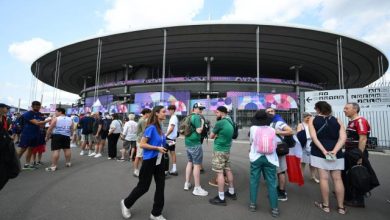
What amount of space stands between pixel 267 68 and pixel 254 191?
33691mm

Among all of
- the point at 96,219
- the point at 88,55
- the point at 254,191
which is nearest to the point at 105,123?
the point at 96,219

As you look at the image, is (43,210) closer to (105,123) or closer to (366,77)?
(105,123)

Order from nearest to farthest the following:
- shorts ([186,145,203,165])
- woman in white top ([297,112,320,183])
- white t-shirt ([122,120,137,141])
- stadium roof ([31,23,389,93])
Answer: shorts ([186,145,203,165]), woman in white top ([297,112,320,183]), white t-shirt ([122,120,137,141]), stadium roof ([31,23,389,93])

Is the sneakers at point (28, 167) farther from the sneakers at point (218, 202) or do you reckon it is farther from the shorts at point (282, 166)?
the shorts at point (282, 166)

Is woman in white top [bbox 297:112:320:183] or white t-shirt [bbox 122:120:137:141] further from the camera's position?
white t-shirt [bbox 122:120:137:141]

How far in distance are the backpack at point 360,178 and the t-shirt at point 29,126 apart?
293 inches

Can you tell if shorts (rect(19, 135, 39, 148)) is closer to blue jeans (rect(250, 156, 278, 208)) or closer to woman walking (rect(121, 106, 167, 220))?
woman walking (rect(121, 106, 167, 220))

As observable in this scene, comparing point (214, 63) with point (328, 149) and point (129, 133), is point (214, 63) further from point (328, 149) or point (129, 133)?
point (328, 149)

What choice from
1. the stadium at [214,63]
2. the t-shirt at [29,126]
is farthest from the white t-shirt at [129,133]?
the stadium at [214,63]

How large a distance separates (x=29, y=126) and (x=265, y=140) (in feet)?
20.4

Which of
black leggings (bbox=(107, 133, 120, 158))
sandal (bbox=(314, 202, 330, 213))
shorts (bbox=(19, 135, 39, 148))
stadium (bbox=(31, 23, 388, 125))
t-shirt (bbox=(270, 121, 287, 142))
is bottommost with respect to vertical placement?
sandal (bbox=(314, 202, 330, 213))

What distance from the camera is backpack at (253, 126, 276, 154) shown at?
300 centimetres

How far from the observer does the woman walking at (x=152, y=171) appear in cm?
266

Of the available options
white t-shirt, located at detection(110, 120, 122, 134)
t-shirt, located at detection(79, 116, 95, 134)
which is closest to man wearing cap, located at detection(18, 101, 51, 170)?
white t-shirt, located at detection(110, 120, 122, 134)
